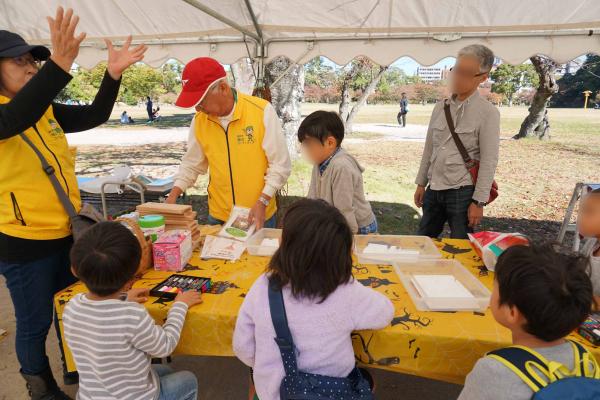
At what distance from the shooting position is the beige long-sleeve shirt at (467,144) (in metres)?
2.48

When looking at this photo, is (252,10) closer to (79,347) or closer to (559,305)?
(79,347)

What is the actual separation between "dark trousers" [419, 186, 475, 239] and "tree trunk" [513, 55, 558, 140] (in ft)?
24.3

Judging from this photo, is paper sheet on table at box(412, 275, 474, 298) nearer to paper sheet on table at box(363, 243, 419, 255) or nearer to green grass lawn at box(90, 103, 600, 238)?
paper sheet on table at box(363, 243, 419, 255)

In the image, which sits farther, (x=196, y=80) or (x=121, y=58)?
(x=196, y=80)

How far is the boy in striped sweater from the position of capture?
1228mm

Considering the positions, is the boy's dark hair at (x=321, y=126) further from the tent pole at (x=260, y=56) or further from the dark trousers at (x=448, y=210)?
the tent pole at (x=260, y=56)

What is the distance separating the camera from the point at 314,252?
111cm

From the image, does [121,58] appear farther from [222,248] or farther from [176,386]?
[176,386]

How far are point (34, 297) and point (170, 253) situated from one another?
0.66m

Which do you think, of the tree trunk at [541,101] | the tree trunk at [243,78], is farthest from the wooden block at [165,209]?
the tree trunk at [541,101]

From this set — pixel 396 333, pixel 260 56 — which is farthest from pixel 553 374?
pixel 260 56

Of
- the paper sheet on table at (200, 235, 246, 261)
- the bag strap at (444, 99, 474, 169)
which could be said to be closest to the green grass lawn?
the bag strap at (444, 99, 474, 169)

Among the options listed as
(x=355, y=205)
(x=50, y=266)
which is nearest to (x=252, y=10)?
(x=355, y=205)

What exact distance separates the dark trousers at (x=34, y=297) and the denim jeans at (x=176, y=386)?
64 cm
